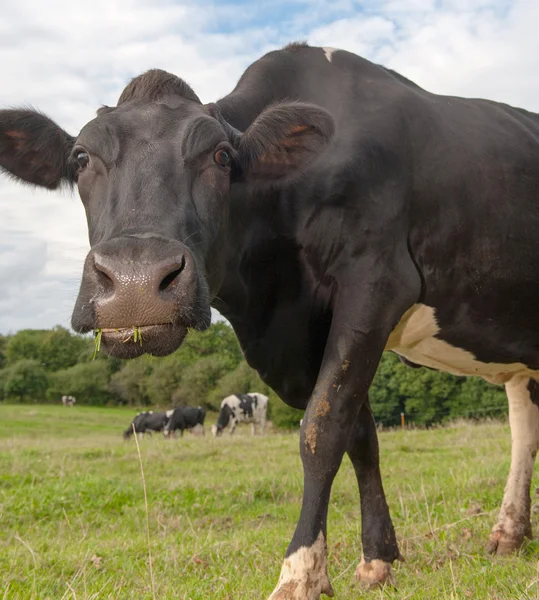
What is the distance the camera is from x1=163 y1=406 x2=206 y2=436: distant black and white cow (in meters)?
39.7

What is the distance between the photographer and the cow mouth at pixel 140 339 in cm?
308

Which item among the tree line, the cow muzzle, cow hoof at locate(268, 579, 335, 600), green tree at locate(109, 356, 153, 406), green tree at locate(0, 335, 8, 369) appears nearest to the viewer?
the cow muzzle

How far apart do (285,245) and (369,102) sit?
3.46 feet

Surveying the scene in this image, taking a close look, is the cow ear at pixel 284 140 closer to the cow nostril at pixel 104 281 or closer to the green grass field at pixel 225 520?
the cow nostril at pixel 104 281

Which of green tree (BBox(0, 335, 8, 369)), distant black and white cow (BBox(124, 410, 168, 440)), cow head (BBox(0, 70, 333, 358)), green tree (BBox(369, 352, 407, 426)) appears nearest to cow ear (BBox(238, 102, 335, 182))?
cow head (BBox(0, 70, 333, 358))

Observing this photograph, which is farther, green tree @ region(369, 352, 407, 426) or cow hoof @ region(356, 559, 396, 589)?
green tree @ region(369, 352, 407, 426)

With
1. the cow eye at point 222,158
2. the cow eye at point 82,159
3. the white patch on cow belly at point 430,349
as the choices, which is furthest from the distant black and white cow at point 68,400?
the cow eye at point 222,158

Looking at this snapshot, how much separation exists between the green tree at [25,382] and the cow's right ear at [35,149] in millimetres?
76634

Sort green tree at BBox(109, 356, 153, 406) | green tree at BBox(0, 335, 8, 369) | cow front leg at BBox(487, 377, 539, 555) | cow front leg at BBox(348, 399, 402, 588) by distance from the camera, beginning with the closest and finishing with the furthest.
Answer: cow front leg at BBox(348, 399, 402, 588) → cow front leg at BBox(487, 377, 539, 555) → green tree at BBox(109, 356, 153, 406) → green tree at BBox(0, 335, 8, 369)

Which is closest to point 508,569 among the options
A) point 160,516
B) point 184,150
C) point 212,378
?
point 184,150

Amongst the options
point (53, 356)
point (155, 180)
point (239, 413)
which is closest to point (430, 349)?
point (155, 180)

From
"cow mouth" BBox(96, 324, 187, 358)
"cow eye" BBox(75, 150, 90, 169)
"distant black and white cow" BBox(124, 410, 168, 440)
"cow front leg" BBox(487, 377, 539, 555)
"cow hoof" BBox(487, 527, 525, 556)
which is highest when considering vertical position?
"cow eye" BBox(75, 150, 90, 169)

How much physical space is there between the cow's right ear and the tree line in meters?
36.4

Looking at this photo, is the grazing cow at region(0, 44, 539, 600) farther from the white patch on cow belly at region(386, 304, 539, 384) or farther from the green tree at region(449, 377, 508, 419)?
the green tree at region(449, 377, 508, 419)
